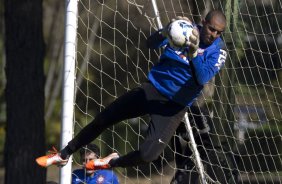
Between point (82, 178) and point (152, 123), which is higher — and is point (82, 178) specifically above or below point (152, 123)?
below

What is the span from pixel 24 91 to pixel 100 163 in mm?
2552

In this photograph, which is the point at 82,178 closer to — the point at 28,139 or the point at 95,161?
the point at 95,161

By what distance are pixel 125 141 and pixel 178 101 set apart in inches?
76.5

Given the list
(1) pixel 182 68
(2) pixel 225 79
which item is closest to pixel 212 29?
(1) pixel 182 68

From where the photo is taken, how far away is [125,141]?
980cm

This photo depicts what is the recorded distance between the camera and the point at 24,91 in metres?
10.7

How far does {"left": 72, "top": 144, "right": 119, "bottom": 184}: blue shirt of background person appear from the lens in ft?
29.3

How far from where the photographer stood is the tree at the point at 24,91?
10680 millimetres

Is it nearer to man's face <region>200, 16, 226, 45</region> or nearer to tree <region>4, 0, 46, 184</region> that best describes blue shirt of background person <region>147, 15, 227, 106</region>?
man's face <region>200, 16, 226, 45</region>

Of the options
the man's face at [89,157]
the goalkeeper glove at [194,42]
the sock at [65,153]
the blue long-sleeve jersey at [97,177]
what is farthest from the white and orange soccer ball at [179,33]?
the blue long-sleeve jersey at [97,177]

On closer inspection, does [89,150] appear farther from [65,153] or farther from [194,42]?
[194,42]

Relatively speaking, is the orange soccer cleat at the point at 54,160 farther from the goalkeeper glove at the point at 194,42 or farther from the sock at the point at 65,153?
the goalkeeper glove at the point at 194,42

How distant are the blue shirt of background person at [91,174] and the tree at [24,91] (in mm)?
1660

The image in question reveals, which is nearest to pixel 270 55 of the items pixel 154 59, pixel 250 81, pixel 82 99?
pixel 250 81
